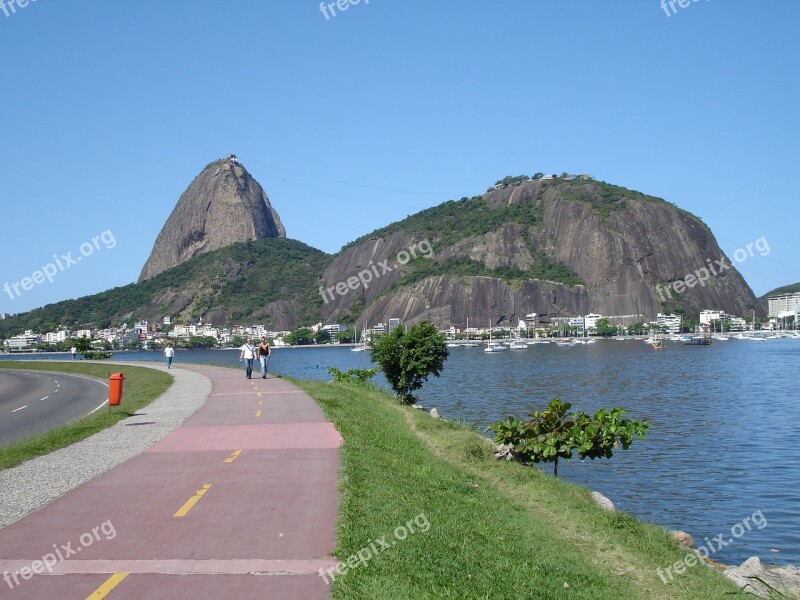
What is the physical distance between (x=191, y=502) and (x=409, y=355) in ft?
63.2

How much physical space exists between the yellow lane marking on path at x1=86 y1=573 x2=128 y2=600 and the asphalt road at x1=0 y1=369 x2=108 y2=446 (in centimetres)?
1152

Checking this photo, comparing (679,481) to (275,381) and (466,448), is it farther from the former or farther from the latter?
(275,381)

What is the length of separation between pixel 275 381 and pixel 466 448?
1648 centimetres

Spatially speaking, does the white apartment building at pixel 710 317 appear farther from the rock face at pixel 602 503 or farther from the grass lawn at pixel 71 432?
the rock face at pixel 602 503

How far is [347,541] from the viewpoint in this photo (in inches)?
302

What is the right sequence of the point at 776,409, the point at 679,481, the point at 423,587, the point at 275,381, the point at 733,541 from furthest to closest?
the point at 776,409, the point at 275,381, the point at 679,481, the point at 733,541, the point at 423,587

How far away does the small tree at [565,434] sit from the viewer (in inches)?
561

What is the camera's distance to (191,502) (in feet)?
31.2

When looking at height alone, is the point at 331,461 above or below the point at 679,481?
above

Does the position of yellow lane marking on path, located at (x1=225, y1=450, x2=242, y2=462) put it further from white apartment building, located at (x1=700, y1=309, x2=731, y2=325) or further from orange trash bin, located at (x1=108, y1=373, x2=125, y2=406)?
white apartment building, located at (x1=700, y1=309, x2=731, y2=325)

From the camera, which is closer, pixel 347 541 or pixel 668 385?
pixel 347 541

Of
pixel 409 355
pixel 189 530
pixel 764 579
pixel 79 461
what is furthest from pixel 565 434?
pixel 409 355

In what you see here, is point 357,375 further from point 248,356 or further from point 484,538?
point 484,538

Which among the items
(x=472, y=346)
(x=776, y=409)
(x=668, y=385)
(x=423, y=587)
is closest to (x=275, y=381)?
(x=776, y=409)
